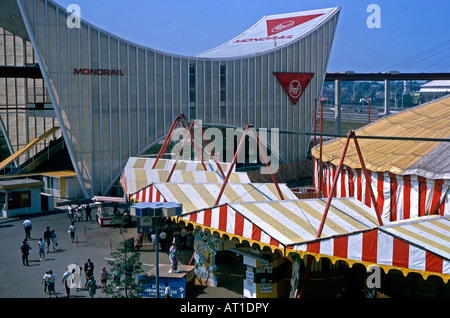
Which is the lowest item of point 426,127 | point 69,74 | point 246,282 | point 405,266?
point 246,282

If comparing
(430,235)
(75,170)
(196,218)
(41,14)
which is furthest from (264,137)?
(430,235)

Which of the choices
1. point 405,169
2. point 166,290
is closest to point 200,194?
point 166,290

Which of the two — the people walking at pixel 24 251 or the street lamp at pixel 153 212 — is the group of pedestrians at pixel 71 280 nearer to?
the people walking at pixel 24 251

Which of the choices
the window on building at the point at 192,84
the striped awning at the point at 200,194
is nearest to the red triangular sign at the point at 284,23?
the window on building at the point at 192,84

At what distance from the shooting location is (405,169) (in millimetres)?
22828

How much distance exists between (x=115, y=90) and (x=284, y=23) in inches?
1149

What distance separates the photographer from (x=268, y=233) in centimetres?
1758

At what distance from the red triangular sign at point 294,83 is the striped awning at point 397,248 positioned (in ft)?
113

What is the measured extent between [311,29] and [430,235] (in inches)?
1561

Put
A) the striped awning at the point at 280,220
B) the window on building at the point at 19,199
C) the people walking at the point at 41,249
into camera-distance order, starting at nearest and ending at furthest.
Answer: the striped awning at the point at 280,220 < the people walking at the point at 41,249 < the window on building at the point at 19,199

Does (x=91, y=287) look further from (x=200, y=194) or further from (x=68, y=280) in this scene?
(x=200, y=194)

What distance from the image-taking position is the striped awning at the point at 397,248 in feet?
48.4

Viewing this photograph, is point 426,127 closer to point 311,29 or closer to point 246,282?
point 246,282

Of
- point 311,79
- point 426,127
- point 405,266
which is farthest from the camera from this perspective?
point 311,79
